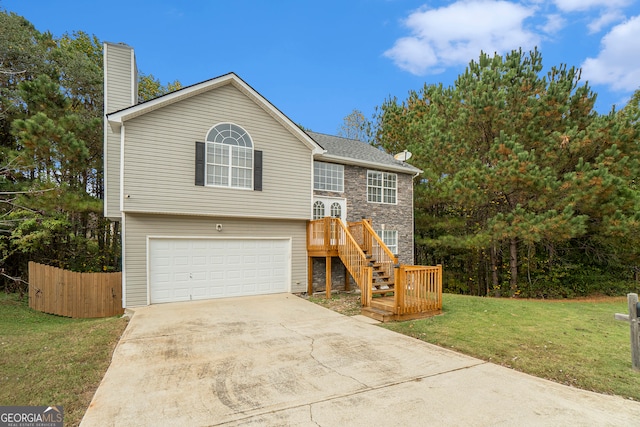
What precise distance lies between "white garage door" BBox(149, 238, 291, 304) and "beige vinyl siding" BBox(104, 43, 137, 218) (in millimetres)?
1798

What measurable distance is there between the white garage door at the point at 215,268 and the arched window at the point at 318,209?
61.3 inches

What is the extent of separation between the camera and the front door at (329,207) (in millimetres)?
12109

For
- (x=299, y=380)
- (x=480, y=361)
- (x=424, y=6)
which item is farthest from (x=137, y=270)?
(x=424, y=6)

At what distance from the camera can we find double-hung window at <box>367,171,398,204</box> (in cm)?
1344

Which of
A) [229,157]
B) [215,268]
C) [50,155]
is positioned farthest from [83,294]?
[229,157]

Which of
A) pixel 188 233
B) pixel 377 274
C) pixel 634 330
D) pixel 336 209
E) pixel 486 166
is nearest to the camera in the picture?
pixel 634 330

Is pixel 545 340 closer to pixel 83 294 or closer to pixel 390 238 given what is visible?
pixel 390 238

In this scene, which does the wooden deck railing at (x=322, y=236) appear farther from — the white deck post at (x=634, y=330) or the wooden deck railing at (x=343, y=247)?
the white deck post at (x=634, y=330)

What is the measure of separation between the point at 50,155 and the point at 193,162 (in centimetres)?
607

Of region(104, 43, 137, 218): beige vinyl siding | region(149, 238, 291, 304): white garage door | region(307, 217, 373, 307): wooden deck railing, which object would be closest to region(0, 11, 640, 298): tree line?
region(104, 43, 137, 218): beige vinyl siding

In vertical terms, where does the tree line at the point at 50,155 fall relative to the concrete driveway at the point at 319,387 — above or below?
above

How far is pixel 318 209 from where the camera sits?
1217 centimetres

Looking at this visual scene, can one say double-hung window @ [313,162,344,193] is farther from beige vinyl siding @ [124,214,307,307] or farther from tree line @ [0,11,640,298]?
tree line @ [0,11,640,298]

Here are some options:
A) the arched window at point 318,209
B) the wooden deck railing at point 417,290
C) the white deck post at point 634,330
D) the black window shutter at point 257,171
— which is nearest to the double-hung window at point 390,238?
the arched window at point 318,209
